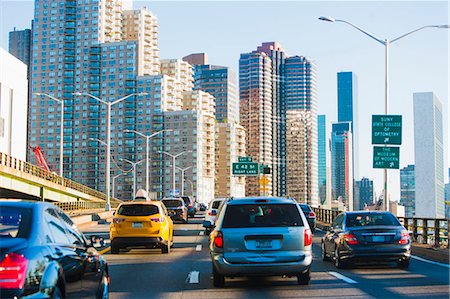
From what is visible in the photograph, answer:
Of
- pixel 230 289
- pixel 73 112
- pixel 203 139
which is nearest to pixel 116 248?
pixel 230 289

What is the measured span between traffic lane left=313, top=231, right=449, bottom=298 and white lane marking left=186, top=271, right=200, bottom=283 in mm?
3297

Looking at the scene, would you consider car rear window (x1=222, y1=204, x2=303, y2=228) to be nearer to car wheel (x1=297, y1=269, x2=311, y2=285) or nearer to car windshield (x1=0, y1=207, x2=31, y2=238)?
car wheel (x1=297, y1=269, x2=311, y2=285)

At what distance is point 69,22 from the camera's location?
183 m

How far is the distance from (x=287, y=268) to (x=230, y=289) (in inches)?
48.0

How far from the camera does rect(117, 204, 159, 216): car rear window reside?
21.5 m

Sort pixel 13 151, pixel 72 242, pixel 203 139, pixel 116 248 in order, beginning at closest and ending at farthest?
1. pixel 72 242
2. pixel 116 248
3. pixel 13 151
4. pixel 203 139

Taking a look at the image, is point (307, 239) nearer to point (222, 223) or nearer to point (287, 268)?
point (287, 268)

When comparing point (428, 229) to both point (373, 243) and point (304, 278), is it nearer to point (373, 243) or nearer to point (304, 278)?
point (373, 243)

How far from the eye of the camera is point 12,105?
271ft

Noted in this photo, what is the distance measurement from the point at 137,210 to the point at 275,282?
28.0 feet

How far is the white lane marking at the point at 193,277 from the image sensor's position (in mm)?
14273

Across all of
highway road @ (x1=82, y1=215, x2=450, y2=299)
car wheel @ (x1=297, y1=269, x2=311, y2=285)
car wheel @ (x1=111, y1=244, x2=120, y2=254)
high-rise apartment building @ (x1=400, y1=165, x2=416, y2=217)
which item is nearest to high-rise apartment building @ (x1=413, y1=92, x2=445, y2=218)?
car wheel @ (x1=111, y1=244, x2=120, y2=254)

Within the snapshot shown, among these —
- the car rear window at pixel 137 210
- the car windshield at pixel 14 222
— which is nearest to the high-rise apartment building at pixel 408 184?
the car rear window at pixel 137 210

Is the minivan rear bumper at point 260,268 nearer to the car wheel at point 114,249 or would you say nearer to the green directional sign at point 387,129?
the car wheel at point 114,249
